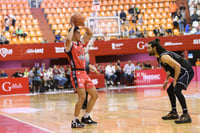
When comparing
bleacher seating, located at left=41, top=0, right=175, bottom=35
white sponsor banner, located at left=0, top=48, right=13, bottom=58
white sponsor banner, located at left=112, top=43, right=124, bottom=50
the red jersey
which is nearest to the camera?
the red jersey

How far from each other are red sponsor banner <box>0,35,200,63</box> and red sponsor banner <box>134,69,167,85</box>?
7.52ft

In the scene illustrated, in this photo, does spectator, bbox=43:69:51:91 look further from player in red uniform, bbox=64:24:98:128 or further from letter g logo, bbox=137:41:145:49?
player in red uniform, bbox=64:24:98:128

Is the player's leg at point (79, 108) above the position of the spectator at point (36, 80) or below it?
above

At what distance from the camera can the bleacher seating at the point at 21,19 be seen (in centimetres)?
2491

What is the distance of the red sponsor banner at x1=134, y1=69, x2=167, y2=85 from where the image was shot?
73.3ft

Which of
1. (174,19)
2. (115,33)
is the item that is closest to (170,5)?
(174,19)

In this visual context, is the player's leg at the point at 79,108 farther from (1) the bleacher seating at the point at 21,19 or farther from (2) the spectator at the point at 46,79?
(1) the bleacher seating at the point at 21,19

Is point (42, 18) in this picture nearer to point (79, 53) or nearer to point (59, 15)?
point (59, 15)

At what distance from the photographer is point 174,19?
2641 cm

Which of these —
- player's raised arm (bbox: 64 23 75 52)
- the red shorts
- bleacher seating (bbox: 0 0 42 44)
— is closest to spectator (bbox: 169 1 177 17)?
A: bleacher seating (bbox: 0 0 42 44)

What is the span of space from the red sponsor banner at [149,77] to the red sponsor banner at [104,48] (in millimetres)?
2291

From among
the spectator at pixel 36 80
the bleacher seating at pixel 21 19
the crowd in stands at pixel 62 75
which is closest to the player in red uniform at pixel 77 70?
the crowd in stands at pixel 62 75

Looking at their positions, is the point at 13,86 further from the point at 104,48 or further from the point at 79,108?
the point at 79,108

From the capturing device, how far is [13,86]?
67.3 ft
